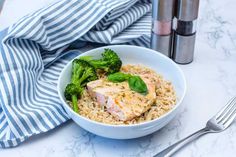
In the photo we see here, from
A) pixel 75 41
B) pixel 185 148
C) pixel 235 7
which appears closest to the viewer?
pixel 185 148

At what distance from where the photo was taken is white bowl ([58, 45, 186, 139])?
2.51ft

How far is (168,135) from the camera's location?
2.75 ft

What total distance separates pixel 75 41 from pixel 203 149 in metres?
0.42

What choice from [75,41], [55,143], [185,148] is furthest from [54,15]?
[185,148]

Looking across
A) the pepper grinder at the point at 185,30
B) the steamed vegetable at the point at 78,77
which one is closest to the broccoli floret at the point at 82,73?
the steamed vegetable at the point at 78,77

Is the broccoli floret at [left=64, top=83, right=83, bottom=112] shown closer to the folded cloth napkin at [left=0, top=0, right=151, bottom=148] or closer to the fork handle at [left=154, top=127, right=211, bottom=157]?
the folded cloth napkin at [left=0, top=0, right=151, bottom=148]

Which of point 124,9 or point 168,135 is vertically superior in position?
point 124,9

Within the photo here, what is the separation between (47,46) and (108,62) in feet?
0.56

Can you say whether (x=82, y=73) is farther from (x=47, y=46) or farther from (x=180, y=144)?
(x=180, y=144)

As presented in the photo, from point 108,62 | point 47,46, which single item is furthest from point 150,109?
point 47,46

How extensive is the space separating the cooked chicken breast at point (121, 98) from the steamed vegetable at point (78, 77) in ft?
0.09

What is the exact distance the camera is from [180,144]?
0.80m

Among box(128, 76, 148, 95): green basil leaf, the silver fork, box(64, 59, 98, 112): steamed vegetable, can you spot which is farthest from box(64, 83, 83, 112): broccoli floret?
the silver fork

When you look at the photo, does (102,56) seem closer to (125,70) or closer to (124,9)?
(125,70)
